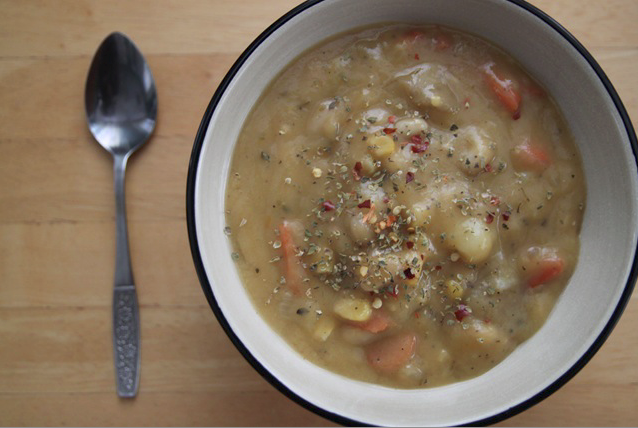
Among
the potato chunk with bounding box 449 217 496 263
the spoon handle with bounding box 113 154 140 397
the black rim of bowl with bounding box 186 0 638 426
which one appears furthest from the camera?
the spoon handle with bounding box 113 154 140 397

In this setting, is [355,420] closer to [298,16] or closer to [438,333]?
[438,333]

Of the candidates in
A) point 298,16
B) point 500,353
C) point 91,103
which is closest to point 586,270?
point 500,353

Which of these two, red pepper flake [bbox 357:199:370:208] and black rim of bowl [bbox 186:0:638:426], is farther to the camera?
red pepper flake [bbox 357:199:370:208]

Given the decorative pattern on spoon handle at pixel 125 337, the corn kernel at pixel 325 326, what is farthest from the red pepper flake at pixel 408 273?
the decorative pattern on spoon handle at pixel 125 337

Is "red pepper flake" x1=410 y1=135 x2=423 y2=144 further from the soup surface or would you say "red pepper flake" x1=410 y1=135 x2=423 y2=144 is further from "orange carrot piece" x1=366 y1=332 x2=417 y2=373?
"orange carrot piece" x1=366 y1=332 x2=417 y2=373

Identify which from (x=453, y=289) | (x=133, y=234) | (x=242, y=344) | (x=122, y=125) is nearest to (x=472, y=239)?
(x=453, y=289)

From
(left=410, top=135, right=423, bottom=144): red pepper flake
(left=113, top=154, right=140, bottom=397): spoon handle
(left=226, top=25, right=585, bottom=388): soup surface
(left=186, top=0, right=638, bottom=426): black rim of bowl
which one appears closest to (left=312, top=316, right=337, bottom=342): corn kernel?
(left=226, top=25, right=585, bottom=388): soup surface
